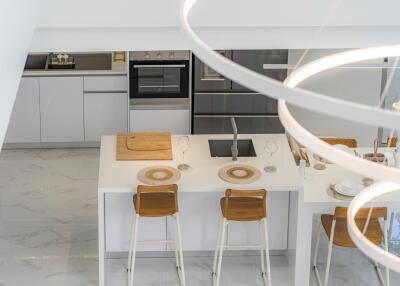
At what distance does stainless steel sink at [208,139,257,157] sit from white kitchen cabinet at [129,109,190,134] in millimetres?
1912

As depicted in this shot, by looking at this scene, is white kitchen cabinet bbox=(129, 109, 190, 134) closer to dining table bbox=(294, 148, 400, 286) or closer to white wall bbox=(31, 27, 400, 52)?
dining table bbox=(294, 148, 400, 286)

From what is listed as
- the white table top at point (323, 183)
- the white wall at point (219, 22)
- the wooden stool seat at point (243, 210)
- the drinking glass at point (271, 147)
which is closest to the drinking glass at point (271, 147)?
the drinking glass at point (271, 147)

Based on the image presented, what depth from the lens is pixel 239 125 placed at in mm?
9258

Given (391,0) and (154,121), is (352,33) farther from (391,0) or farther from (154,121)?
(154,121)

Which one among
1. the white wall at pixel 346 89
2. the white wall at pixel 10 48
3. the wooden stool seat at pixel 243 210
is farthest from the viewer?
the white wall at pixel 346 89

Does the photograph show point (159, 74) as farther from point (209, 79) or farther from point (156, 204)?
point (156, 204)

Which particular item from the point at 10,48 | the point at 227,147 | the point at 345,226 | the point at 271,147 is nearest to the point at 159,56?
Answer: the point at 227,147

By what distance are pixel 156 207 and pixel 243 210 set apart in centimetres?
70

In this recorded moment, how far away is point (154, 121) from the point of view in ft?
30.5

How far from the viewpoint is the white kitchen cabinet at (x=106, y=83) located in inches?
365

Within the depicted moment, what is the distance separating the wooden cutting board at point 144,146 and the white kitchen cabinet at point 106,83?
2063 mm

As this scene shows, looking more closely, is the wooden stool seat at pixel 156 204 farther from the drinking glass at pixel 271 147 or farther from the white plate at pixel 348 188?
the white plate at pixel 348 188

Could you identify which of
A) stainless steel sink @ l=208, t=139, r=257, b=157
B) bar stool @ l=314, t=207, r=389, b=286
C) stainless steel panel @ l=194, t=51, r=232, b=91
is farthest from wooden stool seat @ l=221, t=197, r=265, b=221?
stainless steel panel @ l=194, t=51, r=232, b=91

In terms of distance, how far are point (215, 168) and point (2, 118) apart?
3147mm
